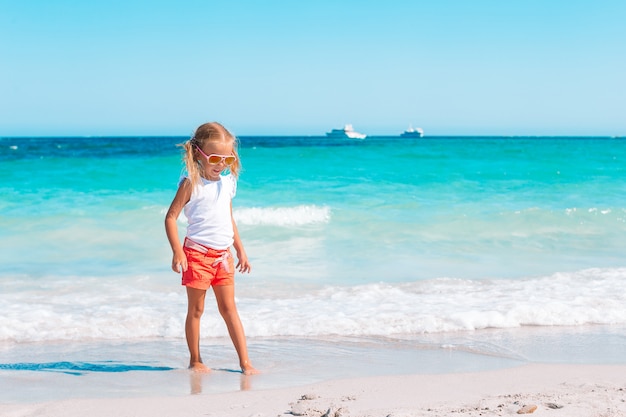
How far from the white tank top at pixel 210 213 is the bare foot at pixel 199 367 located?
0.75 meters

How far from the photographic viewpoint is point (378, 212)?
1313 cm

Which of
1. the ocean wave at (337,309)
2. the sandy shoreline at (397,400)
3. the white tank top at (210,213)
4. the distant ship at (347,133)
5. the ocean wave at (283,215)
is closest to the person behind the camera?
the sandy shoreline at (397,400)

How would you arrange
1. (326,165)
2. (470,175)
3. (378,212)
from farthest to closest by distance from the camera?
(326,165), (470,175), (378,212)

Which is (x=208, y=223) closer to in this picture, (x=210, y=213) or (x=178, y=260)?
(x=210, y=213)

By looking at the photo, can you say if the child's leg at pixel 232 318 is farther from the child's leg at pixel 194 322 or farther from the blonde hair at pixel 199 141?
the blonde hair at pixel 199 141

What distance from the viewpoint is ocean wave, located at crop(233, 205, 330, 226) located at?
486 inches

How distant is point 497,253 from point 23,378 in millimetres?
6919

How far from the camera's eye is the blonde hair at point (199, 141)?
12.6ft

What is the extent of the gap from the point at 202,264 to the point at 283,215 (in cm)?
931

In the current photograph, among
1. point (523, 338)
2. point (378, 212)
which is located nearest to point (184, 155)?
point (523, 338)

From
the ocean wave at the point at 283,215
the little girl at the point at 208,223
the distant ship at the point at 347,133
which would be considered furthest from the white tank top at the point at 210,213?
the distant ship at the point at 347,133

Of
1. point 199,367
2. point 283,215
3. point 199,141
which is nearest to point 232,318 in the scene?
point 199,367

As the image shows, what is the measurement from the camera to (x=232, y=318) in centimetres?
406

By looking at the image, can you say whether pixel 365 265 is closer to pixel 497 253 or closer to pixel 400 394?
pixel 497 253
